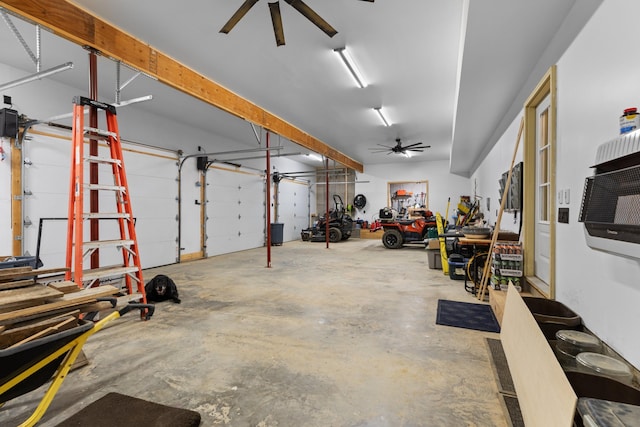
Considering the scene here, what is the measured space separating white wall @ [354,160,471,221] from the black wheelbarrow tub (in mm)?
12577

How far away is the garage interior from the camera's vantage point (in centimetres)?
166

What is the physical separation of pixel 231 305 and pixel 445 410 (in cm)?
277

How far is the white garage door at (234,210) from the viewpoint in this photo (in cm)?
793

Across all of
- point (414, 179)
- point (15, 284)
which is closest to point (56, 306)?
point (15, 284)

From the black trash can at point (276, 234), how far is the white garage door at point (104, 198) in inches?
146

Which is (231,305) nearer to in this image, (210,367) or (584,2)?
(210,367)

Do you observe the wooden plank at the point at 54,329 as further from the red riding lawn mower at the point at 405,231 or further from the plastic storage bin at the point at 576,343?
the red riding lawn mower at the point at 405,231

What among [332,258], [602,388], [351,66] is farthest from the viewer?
[332,258]

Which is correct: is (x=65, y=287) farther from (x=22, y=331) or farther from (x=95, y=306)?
(x=22, y=331)

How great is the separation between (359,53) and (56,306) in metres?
4.23

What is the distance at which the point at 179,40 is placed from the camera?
3.66 m

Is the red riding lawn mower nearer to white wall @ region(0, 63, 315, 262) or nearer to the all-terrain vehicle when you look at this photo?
the all-terrain vehicle

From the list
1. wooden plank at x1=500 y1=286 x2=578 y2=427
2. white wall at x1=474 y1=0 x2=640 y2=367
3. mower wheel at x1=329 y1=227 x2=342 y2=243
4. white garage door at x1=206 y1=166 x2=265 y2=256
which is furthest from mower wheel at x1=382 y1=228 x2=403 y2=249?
wooden plank at x1=500 y1=286 x2=578 y2=427

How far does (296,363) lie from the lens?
2.29 meters
